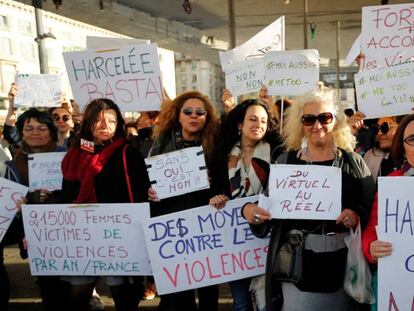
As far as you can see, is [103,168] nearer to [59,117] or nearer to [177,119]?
[177,119]

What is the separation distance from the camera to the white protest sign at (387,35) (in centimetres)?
346

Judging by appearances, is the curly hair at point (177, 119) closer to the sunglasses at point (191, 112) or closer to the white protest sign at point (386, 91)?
the sunglasses at point (191, 112)

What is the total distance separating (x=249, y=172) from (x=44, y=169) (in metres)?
1.57

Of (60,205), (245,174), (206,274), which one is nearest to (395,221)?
(245,174)

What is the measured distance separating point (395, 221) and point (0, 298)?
2.72 metres

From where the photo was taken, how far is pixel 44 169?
319 centimetres

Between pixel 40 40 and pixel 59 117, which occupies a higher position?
pixel 40 40

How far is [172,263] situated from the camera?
287cm

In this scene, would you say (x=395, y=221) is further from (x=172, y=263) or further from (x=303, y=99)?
(x=172, y=263)

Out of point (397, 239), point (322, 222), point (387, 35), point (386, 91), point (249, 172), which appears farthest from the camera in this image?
point (387, 35)

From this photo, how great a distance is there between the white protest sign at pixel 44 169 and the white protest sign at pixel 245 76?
191cm

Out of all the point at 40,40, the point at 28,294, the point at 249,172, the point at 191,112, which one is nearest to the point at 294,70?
the point at 191,112

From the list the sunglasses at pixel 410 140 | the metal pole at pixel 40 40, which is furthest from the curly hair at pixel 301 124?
the metal pole at pixel 40 40

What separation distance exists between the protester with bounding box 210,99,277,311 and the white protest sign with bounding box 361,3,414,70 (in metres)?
1.27
